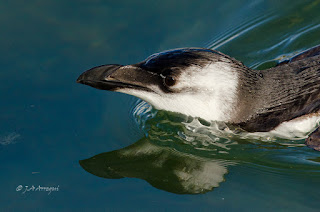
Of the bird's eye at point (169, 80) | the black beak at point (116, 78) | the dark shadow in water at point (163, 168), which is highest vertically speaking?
the black beak at point (116, 78)

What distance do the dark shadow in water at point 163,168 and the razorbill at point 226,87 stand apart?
2.34 feet

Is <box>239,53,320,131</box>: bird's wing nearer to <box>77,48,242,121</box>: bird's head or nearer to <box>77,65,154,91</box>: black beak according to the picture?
<box>77,48,242,121</box>: bird's head

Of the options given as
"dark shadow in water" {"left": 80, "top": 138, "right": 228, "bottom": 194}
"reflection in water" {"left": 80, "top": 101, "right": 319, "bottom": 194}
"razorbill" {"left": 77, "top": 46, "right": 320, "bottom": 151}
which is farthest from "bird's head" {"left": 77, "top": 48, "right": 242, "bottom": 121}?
"dark shadow in water" {"left": 80, "top": 138, "right": 228, "bottom": 194}

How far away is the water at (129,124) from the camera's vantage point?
6.09 m

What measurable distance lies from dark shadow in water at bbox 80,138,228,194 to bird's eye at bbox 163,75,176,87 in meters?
1.06

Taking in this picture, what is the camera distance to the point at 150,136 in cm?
744

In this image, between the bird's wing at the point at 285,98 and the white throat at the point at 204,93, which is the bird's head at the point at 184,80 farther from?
the bird's wing at the point at 285,98

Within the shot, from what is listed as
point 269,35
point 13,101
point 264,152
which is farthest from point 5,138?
point 269,35

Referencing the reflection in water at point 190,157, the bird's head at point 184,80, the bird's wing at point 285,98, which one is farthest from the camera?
the bird's wing at point 285,98

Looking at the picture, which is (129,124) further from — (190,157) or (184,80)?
(184,80)

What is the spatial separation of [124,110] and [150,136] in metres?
0.82

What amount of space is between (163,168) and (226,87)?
1446 millimetres

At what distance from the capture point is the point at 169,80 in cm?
657

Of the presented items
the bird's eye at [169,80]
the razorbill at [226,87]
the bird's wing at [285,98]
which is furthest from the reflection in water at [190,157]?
the bird's eye at [169,80]
